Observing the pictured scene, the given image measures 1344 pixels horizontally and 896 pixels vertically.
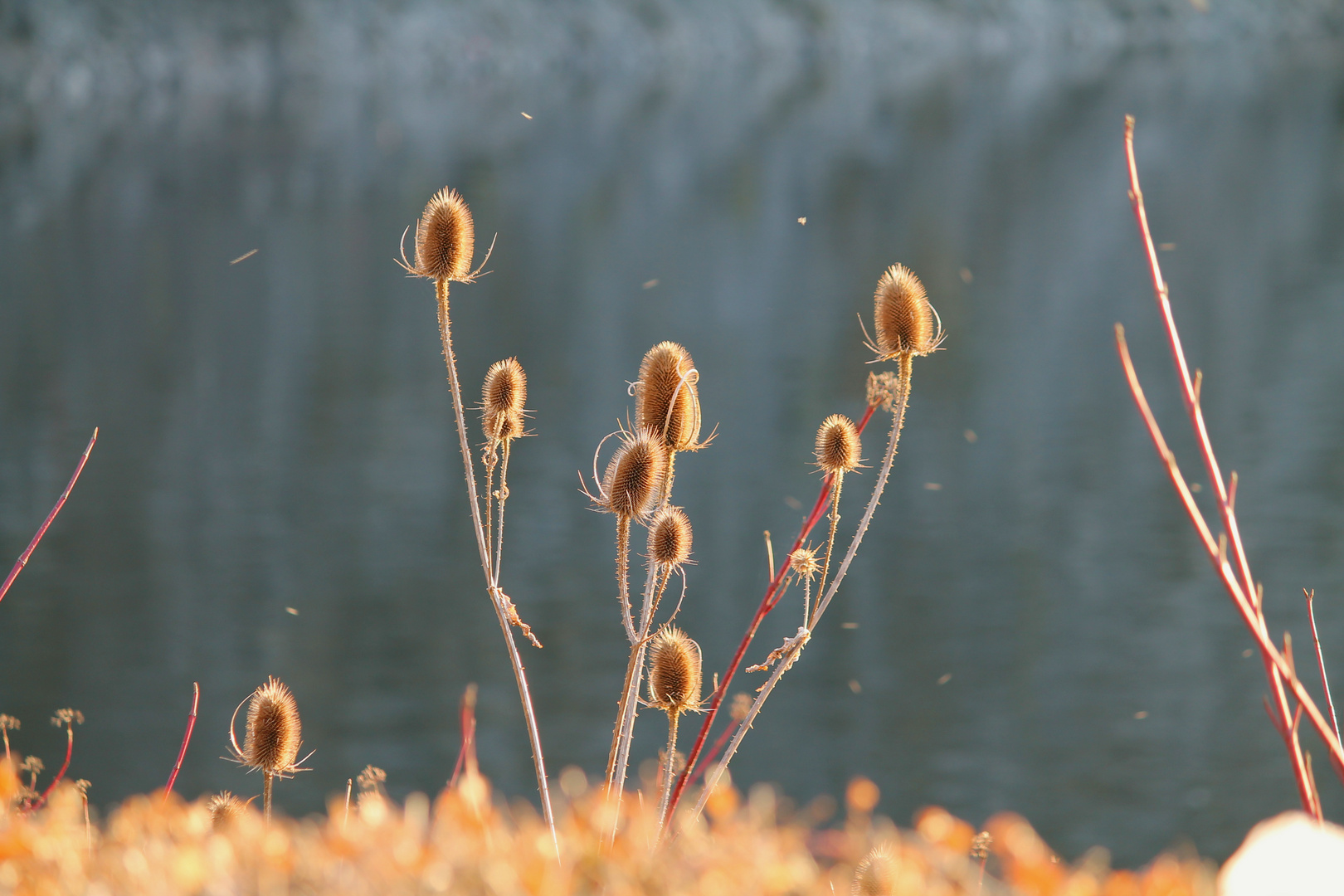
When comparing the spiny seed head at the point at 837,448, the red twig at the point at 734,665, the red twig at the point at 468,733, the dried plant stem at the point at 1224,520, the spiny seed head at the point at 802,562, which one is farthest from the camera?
the spiny seed head at the point at 837,448

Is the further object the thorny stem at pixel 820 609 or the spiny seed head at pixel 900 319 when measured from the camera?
the spiny seed head at pixel 900 319

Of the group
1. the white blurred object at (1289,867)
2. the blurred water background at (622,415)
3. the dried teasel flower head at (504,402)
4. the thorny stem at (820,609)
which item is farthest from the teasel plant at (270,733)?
the blurred water background at (622,415)

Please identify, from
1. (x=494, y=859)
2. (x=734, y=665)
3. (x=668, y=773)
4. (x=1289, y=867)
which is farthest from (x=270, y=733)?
(x=1289, y=867)

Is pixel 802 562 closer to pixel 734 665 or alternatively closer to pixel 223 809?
pixel 734 665

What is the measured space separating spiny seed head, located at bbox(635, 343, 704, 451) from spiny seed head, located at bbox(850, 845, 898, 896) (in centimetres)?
88

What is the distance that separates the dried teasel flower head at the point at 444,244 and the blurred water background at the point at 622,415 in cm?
1178

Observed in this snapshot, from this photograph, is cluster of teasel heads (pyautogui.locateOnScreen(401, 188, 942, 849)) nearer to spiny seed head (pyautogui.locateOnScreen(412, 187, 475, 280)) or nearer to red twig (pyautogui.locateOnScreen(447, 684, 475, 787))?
spiny seed head (pyautogui.locateOnScreen(412, 187, 475, 280))

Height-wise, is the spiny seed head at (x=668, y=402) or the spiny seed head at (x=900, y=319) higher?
the spiny seed head at (x=900, y=319)

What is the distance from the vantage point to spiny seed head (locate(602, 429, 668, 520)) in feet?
8.33

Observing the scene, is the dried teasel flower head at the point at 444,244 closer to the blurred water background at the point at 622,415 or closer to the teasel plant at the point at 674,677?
the teasel plant at the point at 674,677

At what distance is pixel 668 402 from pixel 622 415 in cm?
2128

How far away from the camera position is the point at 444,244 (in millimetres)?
2781

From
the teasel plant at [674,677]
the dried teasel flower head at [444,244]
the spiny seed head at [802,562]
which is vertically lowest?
the teasel plant at [674,677]

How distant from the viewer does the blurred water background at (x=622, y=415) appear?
1538 centimetres
